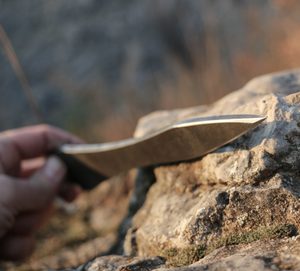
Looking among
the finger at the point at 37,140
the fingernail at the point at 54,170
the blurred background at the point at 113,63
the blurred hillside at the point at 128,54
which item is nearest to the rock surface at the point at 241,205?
the blurred background at the point at 113,63

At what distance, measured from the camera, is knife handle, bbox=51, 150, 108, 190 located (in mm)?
1427

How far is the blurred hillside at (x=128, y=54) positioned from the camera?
3268mm

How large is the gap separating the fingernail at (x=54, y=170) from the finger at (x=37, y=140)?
86mm

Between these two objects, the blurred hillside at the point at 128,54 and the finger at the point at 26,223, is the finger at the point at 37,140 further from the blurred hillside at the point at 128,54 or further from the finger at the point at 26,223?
the blurred hillside at the point at 128,54

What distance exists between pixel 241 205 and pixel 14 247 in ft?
2.75

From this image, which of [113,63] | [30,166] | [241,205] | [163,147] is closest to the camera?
[241,205]

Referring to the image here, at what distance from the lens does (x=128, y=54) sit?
543cm

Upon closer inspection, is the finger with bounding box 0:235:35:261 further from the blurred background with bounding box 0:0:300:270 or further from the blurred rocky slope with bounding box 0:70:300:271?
the blurred rocky slope with bounding box 0:70:300:271

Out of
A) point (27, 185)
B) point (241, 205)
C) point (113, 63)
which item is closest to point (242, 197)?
point (241, 205)

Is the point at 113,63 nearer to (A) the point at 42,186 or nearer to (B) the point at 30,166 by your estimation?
(B) the point at 30,166

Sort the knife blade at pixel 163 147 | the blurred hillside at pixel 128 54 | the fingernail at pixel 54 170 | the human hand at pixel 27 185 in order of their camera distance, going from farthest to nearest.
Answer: the blurred hillside at pixel 128 54 < the fingernail at pixel 54 170 < the human hand at pixel 27 185 < the knife blade at pixel 163 147

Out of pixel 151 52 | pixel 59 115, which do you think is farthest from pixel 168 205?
pixel 151 52

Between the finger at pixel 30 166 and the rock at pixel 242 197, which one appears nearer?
the rock at pixel 242 197

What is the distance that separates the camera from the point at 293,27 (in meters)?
2.93
